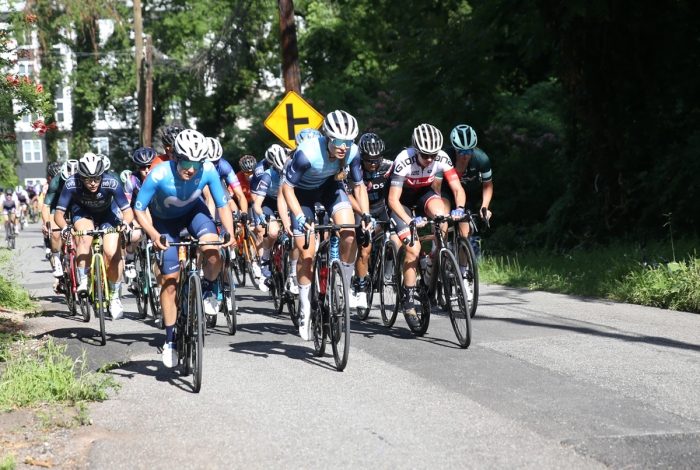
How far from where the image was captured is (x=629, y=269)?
12.1 metres

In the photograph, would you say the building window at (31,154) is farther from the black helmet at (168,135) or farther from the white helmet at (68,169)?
the black helmet at (168,135)

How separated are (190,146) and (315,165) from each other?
1.30 metres

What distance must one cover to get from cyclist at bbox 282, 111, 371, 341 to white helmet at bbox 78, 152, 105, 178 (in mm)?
2569

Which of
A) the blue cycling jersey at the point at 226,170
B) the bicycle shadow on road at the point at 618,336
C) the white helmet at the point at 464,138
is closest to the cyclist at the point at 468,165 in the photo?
the white helmet at the point at 464,138

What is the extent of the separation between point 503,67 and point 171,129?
892cm

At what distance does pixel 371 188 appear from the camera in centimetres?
1071

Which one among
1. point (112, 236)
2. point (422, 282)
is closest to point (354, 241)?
point (422, 282)

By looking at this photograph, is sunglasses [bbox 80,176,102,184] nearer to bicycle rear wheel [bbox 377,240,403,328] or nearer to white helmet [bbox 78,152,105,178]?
white helmet [bbox 78,152,105,178]

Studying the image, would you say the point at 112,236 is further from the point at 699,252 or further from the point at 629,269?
the point at 699,252

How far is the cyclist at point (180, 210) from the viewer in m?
7.26

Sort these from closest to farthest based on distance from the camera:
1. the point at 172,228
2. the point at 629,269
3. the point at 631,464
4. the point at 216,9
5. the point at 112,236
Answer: the point at 631,464, the point at 172,228, the point at 112,236, the point at 629,269, the point at 216,9

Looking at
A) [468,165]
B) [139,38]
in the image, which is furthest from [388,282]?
[139,38]

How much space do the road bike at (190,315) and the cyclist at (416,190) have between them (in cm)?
233

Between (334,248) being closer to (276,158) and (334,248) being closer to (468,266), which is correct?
(468,266)
